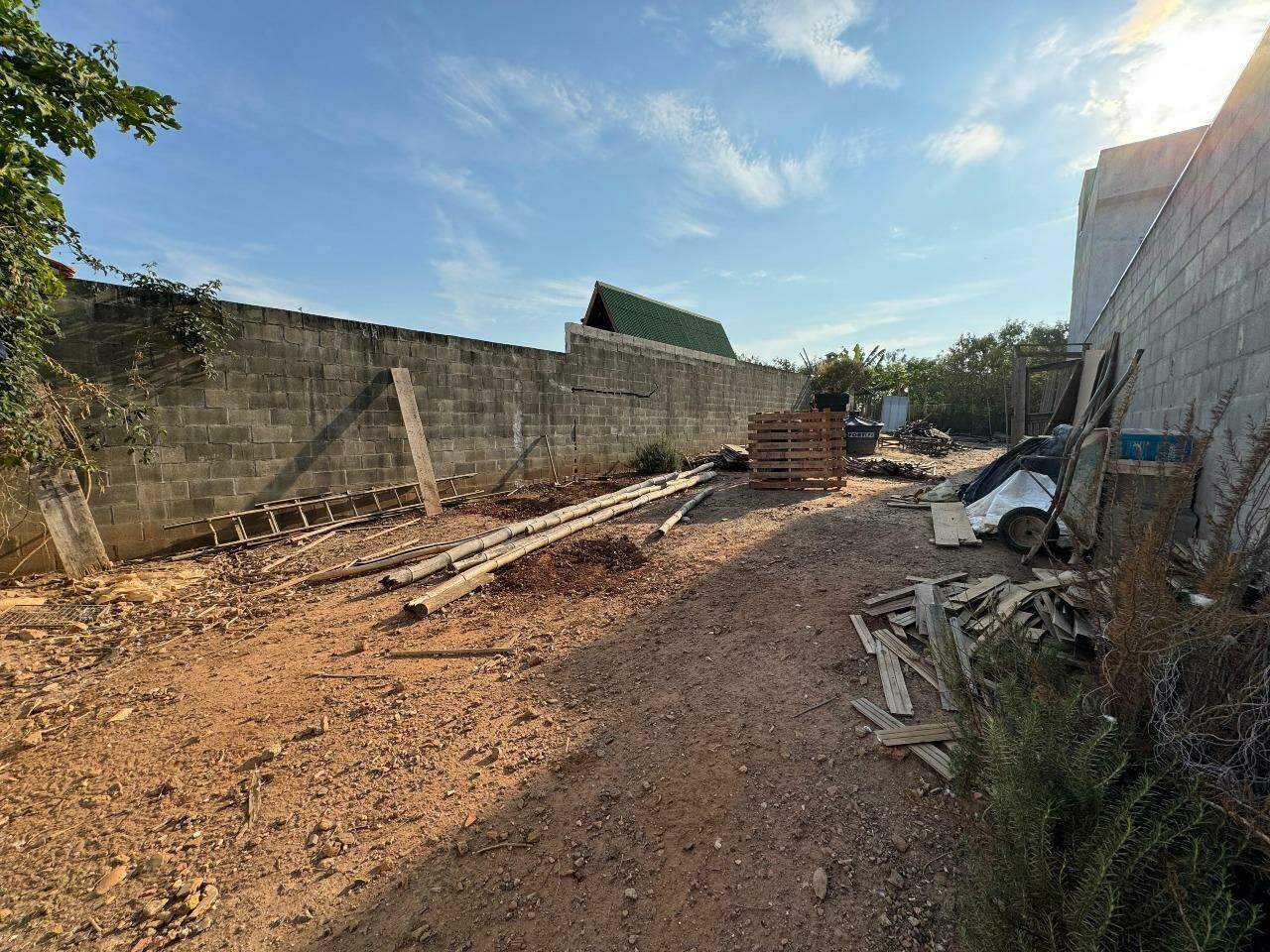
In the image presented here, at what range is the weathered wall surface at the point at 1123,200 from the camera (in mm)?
15078

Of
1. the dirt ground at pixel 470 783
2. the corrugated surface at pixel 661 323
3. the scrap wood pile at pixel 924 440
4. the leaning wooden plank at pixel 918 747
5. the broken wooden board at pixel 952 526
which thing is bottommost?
the dirt ground at pixel 470 783

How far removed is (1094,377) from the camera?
857cm

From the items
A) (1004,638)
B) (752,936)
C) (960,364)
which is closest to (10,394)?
(752,936)

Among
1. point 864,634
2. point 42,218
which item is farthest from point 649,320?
point 864,634

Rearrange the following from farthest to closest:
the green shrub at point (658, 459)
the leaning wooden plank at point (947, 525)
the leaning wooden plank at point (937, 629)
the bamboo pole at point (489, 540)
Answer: the green shrub at point (658, 459)
the leaning wooden plank at point (947, 525)
the bamboo pole at point (489, 540)
the leaning wooden plank at point (937, 629)

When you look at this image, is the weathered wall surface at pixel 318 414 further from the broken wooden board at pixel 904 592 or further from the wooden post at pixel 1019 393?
the wooden post at pixel 1019 393

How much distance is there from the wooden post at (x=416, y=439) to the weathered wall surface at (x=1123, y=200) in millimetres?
19897

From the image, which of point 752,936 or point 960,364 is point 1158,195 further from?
point 752,936

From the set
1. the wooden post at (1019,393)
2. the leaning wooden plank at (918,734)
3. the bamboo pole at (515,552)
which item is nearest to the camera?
the leaning wooden plank at (918,734)

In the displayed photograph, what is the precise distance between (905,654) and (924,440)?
1589 centimetres

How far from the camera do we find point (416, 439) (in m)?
7.81

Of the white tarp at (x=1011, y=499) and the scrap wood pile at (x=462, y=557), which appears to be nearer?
the scrap wood pile at (x=462, y=557)

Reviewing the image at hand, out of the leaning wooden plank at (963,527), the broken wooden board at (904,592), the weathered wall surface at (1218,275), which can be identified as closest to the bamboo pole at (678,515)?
the broken wooden board at (904,592)

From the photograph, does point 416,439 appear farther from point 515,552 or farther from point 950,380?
point 950,380
